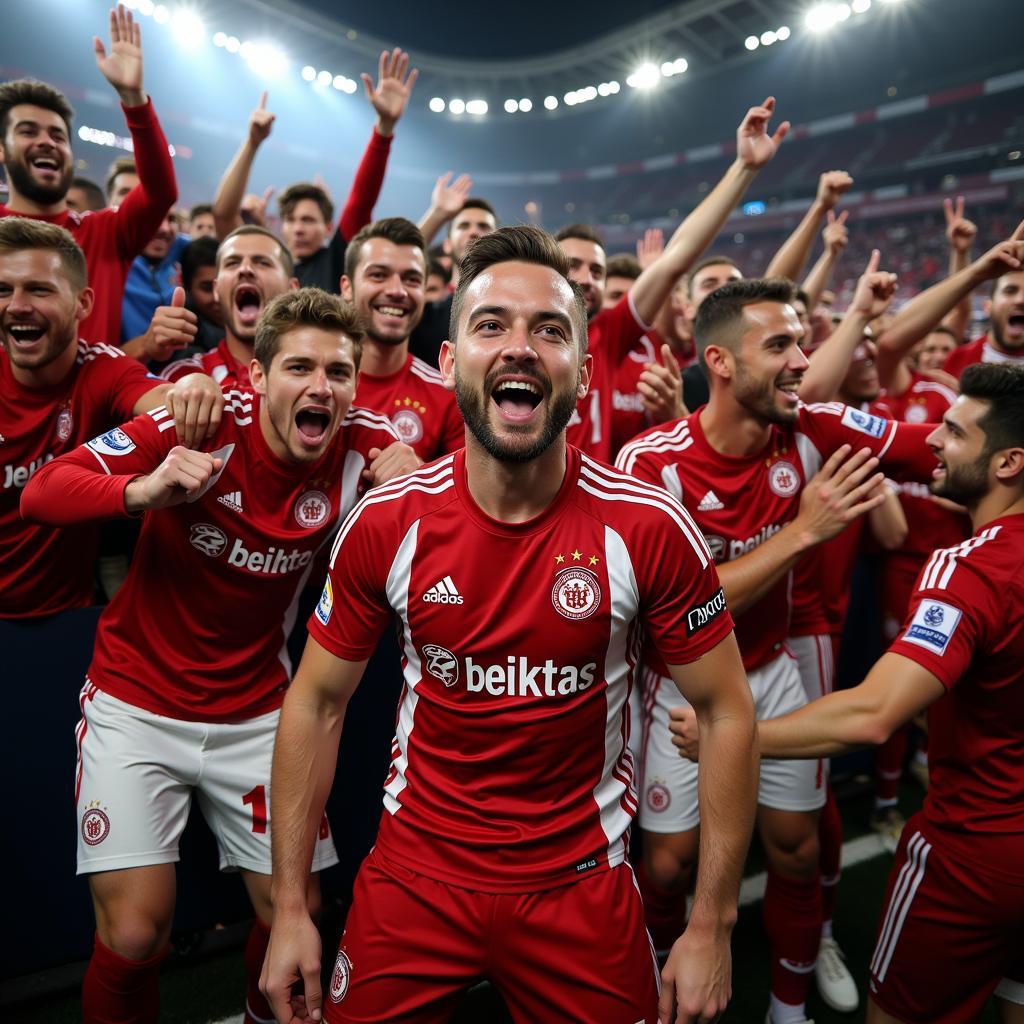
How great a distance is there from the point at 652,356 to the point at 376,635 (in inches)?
148

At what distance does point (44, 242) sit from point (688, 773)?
3091 millimetres

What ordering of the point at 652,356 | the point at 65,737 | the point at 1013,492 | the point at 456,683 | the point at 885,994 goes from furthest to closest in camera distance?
1. the point at 652,356
2. the point at 65,737
3. the point at 1013,492
4. the point at 885,994
5. the point at 456,683

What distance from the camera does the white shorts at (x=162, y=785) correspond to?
2.38 metres

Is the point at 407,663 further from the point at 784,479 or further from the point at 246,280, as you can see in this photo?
the point at 246,280

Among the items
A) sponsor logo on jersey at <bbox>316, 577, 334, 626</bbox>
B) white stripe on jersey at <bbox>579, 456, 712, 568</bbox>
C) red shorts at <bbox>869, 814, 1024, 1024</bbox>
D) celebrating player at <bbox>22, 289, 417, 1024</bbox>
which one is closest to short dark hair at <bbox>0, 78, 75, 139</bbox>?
celebrating player at <bbox>22, 289, 417, 1024</bbox>

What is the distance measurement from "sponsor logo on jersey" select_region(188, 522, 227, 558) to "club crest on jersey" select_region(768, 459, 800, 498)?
2034mm

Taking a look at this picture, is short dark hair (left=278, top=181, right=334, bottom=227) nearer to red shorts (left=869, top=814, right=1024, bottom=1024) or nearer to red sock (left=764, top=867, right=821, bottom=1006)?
red sock (left=764, top=867, right=821, bottom=1006)

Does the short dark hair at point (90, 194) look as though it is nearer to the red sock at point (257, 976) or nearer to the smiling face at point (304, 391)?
the smiling face at point (304, 391)

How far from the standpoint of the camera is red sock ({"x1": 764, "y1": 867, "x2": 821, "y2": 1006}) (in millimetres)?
2793

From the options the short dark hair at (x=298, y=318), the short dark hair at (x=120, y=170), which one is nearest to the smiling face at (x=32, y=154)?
the short dark hair at (x=120, y=170)

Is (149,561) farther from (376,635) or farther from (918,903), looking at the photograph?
(918,903)

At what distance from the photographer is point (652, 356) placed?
5281 mm

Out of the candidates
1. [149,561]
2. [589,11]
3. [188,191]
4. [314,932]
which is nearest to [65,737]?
[149,561]

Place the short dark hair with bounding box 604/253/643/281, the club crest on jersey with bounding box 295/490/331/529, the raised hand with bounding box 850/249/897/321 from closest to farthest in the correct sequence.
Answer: the club crest on jersey with bounding box 295/490/331/529 → the raised hand with bounding box 850/249/897/321 → the short dark hair with bounding box 604/253/643/281
